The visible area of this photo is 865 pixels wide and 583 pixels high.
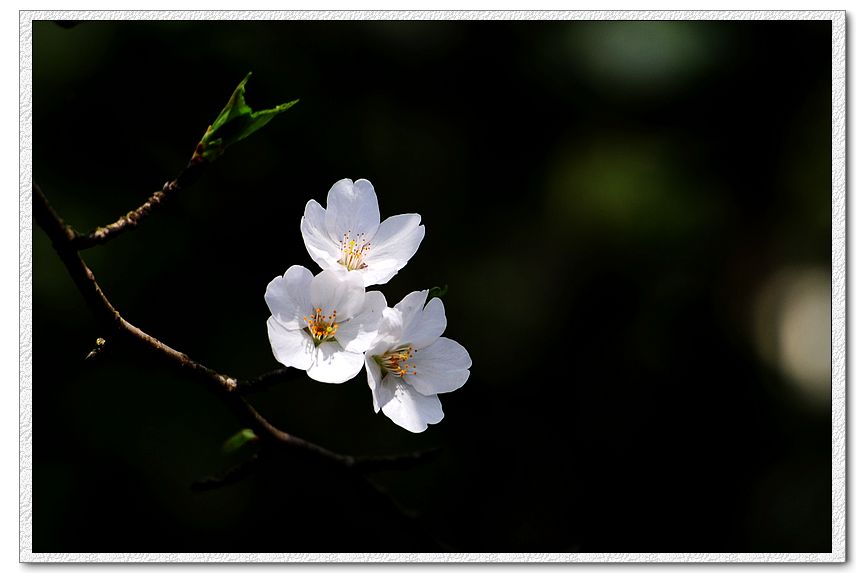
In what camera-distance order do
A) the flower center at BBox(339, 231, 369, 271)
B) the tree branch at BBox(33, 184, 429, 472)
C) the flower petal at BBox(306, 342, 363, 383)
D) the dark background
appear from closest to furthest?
the tree branch at BBox(33, 184, 429, 472) → the flower petal at BBox(306, 342, 363, 383) → the flower center at BBox(339, 231, 369, 271) → the dark background

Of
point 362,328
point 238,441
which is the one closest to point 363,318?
point 362,328

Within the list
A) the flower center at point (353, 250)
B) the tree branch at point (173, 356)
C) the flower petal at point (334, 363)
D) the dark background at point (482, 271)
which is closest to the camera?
the tree branch at point (173, 356)

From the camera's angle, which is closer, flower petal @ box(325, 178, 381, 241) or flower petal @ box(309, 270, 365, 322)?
flower petal @ box(309, 270, 365, 322)

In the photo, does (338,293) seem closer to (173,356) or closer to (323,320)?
(323,320)

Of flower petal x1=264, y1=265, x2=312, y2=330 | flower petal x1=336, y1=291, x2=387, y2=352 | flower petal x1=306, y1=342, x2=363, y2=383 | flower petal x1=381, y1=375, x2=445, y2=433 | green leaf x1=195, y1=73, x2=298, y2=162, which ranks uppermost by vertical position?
green leaf x1=195, y1=73, x2=298, y2=162

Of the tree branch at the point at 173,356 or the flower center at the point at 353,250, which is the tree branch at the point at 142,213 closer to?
the tree branch at the point at 173,356

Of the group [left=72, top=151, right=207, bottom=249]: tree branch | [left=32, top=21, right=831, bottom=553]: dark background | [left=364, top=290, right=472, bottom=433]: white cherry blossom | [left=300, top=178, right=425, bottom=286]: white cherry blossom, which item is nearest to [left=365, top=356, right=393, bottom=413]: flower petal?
[left=364, top=290, right=472, bottom=433]: white cherry blossom

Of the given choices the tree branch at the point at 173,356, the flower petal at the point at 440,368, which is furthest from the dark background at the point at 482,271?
the flower petal at the point at 440,368

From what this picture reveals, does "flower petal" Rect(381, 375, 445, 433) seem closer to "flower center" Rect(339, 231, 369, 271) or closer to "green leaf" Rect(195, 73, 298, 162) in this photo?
"flower center" Rect(339, 231, 369, 271)
